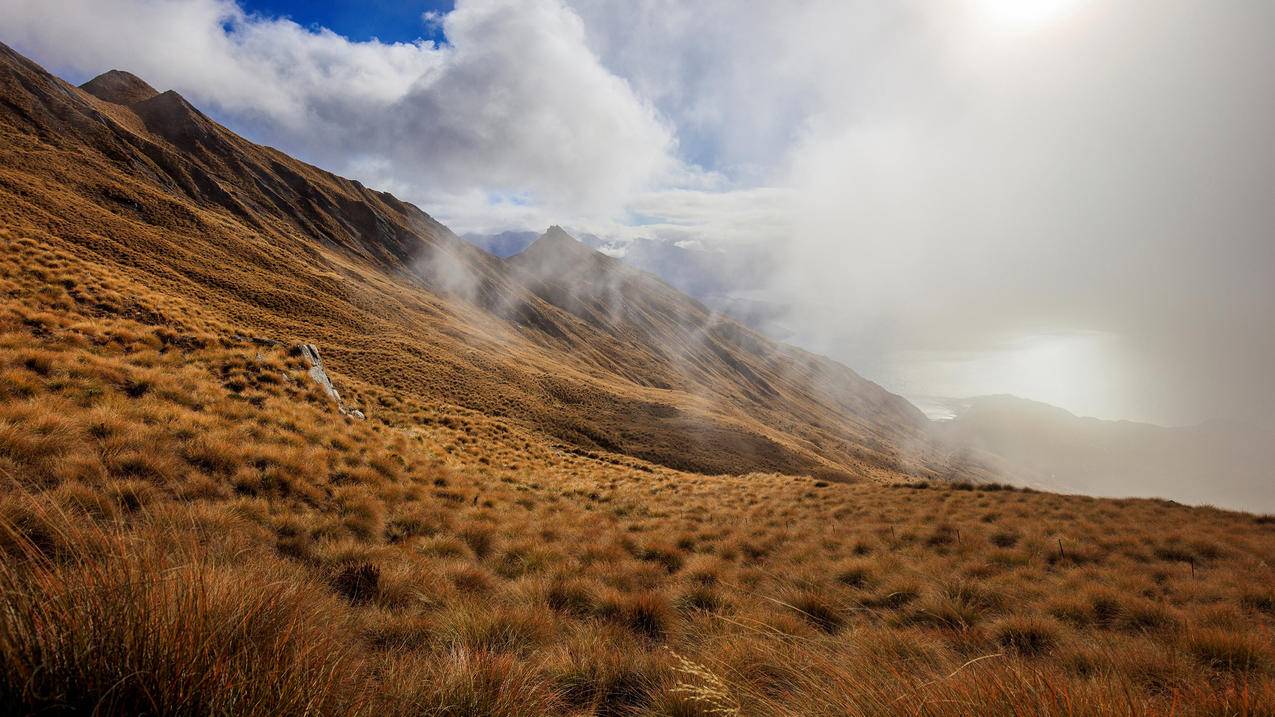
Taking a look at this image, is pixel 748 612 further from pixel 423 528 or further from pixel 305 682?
pixel 423 528

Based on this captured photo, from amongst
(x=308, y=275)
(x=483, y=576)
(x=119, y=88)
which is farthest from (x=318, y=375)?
(x=119, y=88)

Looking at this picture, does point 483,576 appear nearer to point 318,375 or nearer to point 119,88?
point 318,375

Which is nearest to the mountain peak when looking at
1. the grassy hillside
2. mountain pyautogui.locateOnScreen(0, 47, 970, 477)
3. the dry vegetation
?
mountain pyautogui.locateOnScreen(0, 47, 970, 477)

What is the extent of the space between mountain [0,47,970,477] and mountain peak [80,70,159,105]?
20.8 inches

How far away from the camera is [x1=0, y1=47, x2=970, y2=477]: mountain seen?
46344 mm

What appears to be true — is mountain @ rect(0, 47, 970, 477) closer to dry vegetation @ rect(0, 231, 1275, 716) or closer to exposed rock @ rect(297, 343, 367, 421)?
exposed rock @ rect(297, 343, 367, 421)

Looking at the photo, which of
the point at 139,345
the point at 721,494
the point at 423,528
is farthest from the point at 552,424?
the point at 423,528

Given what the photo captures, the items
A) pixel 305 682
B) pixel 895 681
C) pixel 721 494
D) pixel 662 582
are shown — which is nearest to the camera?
pixel 305 682

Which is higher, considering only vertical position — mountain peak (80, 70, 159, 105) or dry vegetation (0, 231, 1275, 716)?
mountain peak (80, 70, 159, 105)

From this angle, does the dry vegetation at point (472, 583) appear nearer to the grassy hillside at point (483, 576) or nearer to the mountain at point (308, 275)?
the grassy hillside at point (483, 576)

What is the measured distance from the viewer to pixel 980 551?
844 centimetres

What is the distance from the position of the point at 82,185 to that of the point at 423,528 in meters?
91.6

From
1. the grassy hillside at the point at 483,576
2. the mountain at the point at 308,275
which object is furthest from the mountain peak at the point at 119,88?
the grassy hillside at the point at 483,576

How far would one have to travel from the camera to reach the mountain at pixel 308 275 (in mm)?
46344
